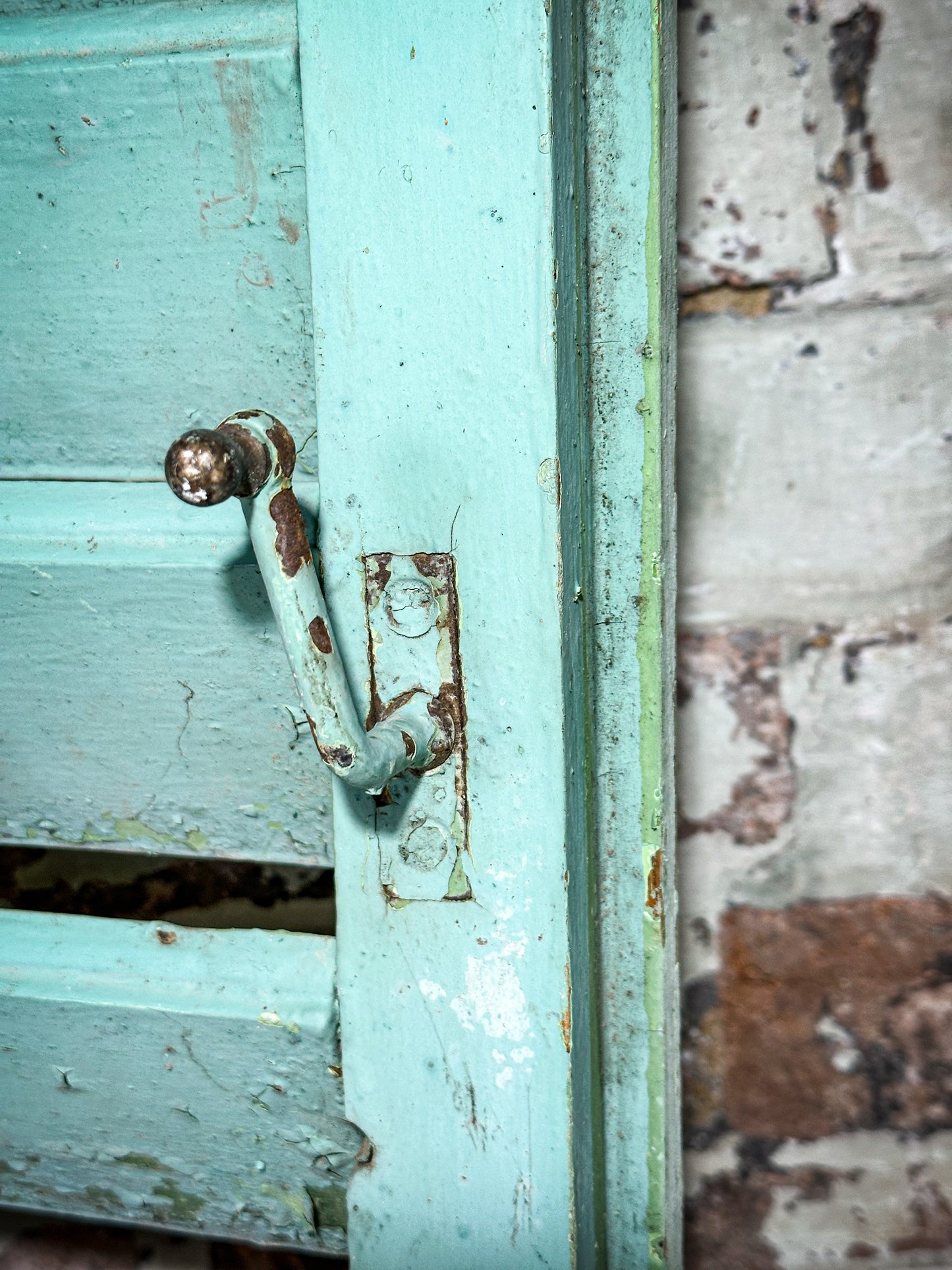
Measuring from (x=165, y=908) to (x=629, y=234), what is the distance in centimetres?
56

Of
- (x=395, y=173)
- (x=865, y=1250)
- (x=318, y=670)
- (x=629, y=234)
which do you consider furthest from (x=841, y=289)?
(x=865, y=1250)

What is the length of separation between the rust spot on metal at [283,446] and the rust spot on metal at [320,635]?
0.07m

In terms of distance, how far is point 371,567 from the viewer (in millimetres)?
474

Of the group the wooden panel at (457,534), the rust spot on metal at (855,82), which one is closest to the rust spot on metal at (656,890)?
the wooden panel at (457,534)

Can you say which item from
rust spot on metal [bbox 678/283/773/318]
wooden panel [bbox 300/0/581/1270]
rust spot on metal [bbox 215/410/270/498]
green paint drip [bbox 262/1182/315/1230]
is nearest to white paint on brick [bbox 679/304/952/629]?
rust spot on metal [bbox 678/283/773/318]

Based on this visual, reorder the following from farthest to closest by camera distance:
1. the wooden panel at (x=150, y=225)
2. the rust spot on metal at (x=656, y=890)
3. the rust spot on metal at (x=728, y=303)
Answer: the rust spot on metal at (x=728, y=303), the rust spot on metal at (x=656, y=890), the wooden panel at (x=150, y=225)

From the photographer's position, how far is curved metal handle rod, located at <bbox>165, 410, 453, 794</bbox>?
0.39 metres

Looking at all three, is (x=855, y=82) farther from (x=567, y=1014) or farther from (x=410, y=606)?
(x=567, y=1014)

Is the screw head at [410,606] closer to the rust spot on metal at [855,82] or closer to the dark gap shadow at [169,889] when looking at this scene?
the dark gap shadow at [169,889]

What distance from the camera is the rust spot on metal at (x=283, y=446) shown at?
0.40 metres

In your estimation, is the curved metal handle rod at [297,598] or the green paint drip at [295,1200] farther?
the green paint drip at [295,1200]

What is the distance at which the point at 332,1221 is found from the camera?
59 centimetres

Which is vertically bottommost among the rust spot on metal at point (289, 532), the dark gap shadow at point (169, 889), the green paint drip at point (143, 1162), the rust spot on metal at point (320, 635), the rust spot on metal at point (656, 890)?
the green paint drip at point (143, 1162)

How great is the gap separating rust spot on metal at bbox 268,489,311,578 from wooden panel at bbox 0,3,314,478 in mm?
108
